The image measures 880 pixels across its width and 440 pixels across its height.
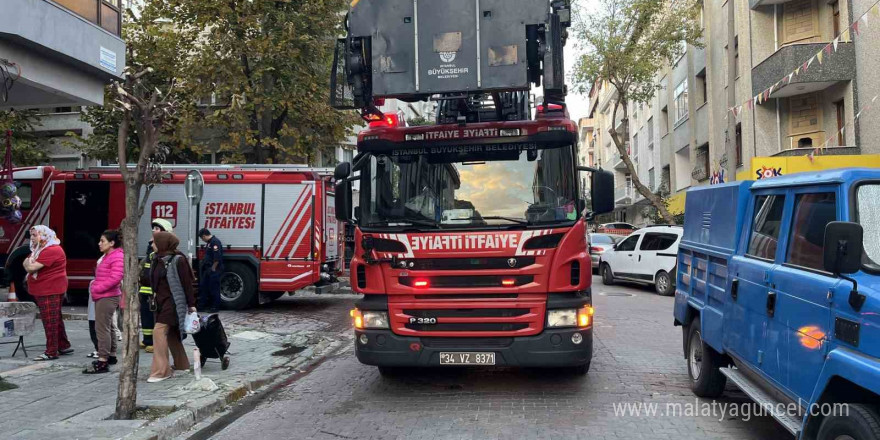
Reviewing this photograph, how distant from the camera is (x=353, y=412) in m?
6.25

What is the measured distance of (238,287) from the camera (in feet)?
46.3

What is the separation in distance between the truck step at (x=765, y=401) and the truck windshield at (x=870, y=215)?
3.78 feet

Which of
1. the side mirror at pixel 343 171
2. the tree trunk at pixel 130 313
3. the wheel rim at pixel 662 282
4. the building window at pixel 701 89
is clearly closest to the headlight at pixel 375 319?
the side mirror at pixel 343 171

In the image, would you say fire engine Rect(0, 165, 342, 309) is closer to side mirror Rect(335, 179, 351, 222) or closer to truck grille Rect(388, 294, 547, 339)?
side mirror Rect(335, 179, 351, 222)

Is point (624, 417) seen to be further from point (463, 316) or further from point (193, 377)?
point (193, 377)

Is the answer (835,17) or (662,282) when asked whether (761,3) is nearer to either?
(835,17)

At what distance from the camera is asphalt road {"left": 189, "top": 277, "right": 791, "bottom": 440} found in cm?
547

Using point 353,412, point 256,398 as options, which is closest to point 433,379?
point 353,412

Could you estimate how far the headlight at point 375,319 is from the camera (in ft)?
21.1

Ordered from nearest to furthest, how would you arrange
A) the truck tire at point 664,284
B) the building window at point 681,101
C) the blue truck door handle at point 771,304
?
1. the blue truck door handle at point 771,304
2. the truck tire at point 664,284
3. the building window at point 681,101

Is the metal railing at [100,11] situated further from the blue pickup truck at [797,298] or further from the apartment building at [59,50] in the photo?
the blue pickup truck at [797,298]

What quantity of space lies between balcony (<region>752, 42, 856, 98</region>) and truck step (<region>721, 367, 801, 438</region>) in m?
15.1

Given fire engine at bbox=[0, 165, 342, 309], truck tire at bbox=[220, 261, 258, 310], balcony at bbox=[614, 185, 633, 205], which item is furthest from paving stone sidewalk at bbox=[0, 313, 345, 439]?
balcony at bbox=[614, 185, 633, 205]

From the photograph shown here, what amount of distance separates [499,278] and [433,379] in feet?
6.24
